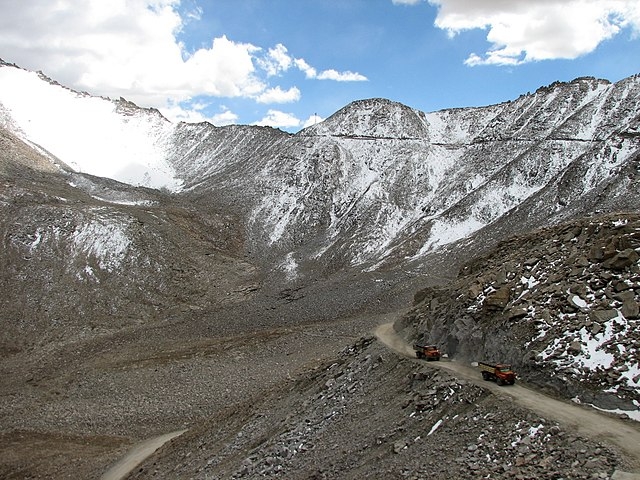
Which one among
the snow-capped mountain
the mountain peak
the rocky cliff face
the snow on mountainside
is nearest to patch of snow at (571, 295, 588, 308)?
the rocky cliff face

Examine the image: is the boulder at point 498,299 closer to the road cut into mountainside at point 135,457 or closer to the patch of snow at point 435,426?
the patch of snow at point 435,426

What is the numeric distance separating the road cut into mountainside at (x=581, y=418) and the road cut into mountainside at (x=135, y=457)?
1796 cm

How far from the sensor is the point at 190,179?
104250mm

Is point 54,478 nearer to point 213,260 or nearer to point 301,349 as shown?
point 301,349

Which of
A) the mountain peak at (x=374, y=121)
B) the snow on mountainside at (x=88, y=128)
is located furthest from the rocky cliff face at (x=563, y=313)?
the snow on mountainside at (x=88, y=128)

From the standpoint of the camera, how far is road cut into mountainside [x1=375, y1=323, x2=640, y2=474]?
12672mm

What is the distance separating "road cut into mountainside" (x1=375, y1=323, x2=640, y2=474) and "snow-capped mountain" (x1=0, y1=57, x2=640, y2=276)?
40534 millimetres

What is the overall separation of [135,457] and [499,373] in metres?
20.9

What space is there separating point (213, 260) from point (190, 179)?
4286cm

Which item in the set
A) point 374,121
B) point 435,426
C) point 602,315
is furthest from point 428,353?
point 374,121

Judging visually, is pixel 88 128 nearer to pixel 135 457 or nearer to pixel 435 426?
pixel 135 457

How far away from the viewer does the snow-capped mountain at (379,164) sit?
64125mm

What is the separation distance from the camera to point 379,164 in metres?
89.2

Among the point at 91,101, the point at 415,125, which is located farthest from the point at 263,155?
the point at 91,101
